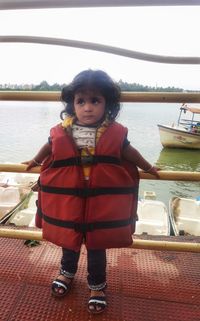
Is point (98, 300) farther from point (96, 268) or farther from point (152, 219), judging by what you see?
point (152, 219)

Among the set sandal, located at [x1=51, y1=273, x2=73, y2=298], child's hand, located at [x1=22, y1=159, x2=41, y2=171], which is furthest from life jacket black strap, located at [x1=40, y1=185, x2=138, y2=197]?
sandal, located at [x1=51, y1=273, x2=73, y2=298]

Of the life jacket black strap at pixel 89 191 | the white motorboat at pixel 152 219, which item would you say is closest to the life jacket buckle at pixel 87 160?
the life jacket black strap at pixel 89 191

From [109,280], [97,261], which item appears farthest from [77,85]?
[109,280]

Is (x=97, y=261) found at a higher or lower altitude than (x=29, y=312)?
higher

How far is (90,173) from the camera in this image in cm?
142

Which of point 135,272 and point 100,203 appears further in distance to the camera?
point 135,272

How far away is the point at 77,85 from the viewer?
1.43 metres

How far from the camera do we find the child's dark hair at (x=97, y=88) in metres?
1.42

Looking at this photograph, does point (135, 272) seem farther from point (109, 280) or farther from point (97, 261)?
point (97, 261)

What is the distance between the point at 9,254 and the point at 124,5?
166cm

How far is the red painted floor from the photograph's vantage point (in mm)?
1539

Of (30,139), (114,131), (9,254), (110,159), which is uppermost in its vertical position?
(114,131)

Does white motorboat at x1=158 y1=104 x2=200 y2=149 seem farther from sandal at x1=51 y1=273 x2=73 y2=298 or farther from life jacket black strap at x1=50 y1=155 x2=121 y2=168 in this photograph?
life jacket black strap at x1=50 y1=155 x2=121 y2=168

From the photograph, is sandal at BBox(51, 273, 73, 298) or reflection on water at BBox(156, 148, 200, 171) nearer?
sandal at BBox(51, 273, 73, 298)
